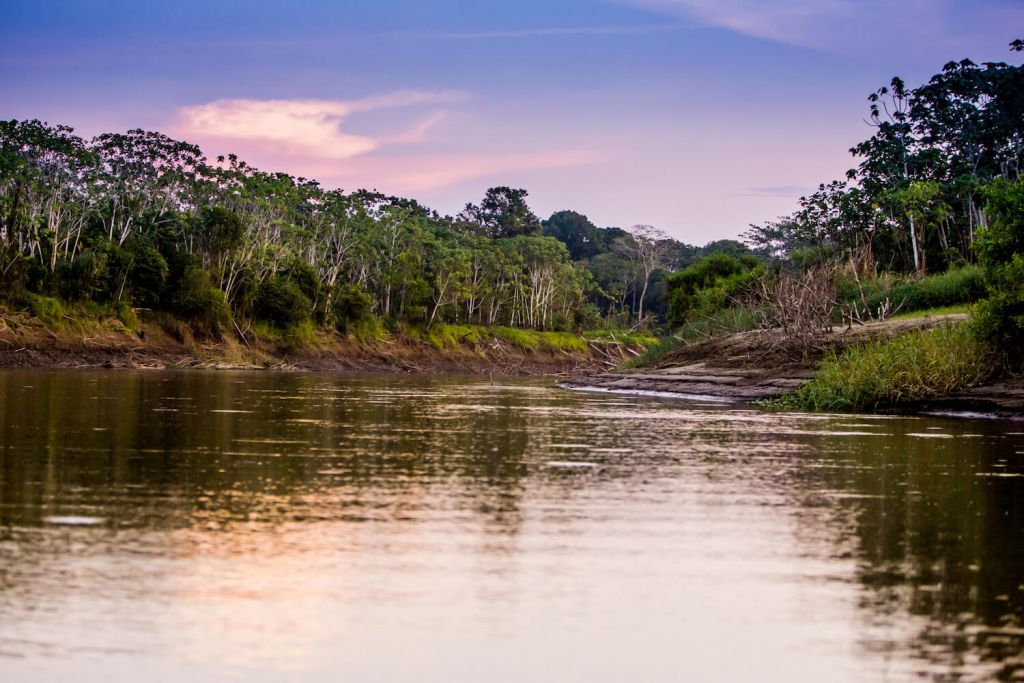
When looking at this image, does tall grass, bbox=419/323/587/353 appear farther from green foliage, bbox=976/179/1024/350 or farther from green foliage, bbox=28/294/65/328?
green foliage, bbox=976/179/1024/350

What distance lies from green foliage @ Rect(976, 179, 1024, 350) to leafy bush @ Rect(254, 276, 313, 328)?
Result: 52.0 m

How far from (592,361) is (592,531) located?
85.3 metres

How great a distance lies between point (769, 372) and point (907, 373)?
21.8 feet

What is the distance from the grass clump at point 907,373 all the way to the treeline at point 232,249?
46.9 m

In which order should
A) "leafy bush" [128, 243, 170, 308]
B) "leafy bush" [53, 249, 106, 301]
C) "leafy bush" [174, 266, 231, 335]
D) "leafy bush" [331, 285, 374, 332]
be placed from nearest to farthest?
"leafy bush" [53, 249, 106, 301]
"leafy bush" [128, 243, 170, 308]
"leafy bush" [174, 266, 231, 335]
"leafy bush" [331, 285, 374, 332]

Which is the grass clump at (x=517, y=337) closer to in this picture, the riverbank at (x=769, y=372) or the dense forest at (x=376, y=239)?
the dense forest at (x=376, y=239)

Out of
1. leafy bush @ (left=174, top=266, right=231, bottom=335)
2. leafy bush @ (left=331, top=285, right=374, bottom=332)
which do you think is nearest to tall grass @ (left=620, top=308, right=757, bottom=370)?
leafy bush @ (left=174, top=266, right=231, bottom=335)

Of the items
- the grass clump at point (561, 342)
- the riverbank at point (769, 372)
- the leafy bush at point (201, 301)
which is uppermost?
the leafy bush at point (201, 301)

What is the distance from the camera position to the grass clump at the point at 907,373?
22.1 m

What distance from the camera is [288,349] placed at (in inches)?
2773

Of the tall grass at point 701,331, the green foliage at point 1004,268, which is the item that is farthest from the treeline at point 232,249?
the green foliage at point 1004,268

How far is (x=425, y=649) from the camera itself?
4215 millimetres

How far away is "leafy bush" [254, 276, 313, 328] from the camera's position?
70625mm

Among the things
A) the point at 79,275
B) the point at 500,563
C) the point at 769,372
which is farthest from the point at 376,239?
the point at 500,563
